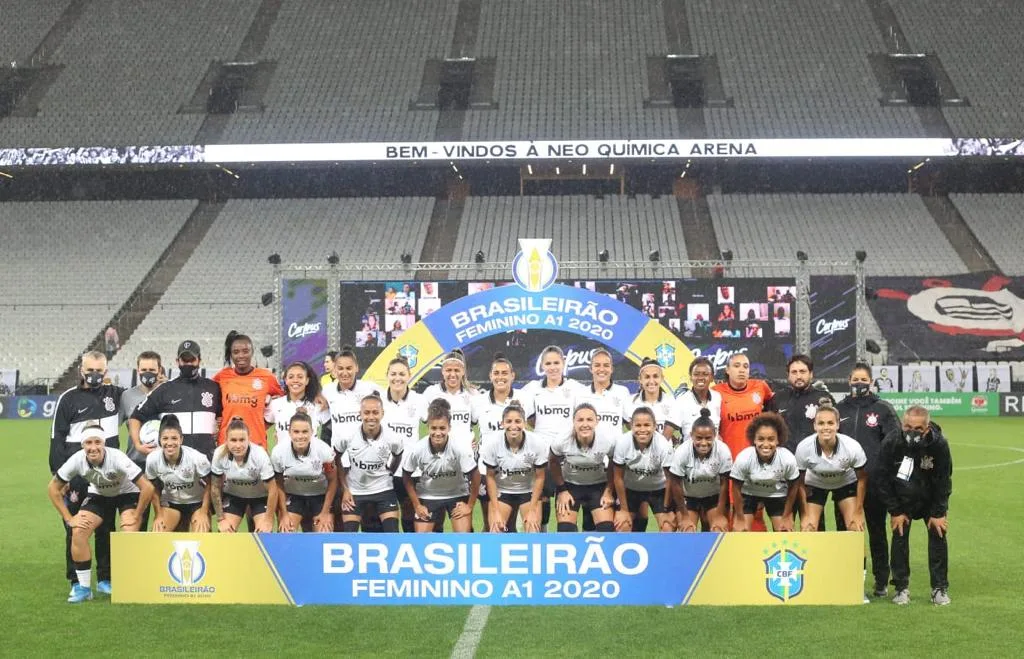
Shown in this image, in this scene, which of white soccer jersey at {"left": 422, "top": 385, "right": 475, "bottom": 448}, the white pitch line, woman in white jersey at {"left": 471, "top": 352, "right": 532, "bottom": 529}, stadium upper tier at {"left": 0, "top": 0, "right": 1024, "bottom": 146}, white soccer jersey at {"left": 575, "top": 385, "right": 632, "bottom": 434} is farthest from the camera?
stadium upper tier at {"left": 0, "top": 0, "right": 1024, "bottom": 146}

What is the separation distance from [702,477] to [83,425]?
16.1ft

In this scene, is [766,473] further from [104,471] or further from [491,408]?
[104,471]

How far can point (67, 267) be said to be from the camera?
124 ft

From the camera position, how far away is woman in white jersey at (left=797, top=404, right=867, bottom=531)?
8.79m

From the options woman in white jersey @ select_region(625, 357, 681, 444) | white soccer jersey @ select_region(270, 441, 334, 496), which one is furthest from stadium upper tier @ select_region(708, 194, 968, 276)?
white soccer jersey @ select_region(270, 441, 334, 496)

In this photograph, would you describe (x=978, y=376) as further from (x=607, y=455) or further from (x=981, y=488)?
(x=607, y=455)

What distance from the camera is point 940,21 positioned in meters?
41.8

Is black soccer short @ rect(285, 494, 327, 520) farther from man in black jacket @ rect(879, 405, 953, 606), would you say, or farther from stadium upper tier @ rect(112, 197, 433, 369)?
stadium upper tier @ rect(112, 197, 433, 369)

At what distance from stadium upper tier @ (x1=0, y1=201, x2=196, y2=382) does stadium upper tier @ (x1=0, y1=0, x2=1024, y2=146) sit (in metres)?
3.00

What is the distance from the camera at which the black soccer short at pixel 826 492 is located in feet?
29.7

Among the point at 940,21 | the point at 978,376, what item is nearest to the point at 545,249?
the point at 978,376

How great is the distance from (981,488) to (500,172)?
2646 centimetres

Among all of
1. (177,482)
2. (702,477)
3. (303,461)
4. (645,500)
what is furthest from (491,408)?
(177,482)

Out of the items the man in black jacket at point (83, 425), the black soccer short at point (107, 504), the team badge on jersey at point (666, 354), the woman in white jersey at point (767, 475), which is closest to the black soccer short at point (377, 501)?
the black soccer short at point (107, 504)
